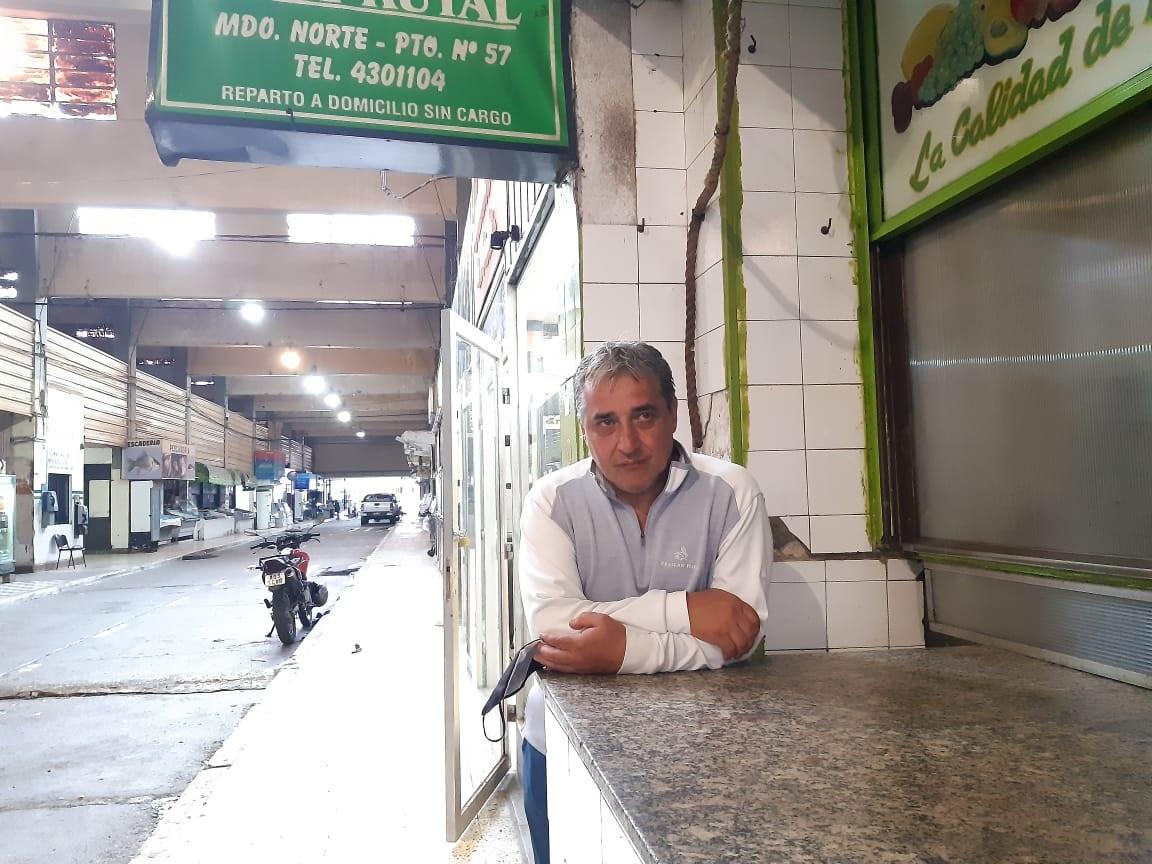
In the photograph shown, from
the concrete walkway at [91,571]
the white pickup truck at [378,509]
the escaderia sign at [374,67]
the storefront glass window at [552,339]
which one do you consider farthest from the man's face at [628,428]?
the white pickup truck at [378,509]

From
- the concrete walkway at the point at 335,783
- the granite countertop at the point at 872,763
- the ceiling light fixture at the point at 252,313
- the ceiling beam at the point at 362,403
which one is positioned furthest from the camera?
the ceiling beam at the point at 362,403

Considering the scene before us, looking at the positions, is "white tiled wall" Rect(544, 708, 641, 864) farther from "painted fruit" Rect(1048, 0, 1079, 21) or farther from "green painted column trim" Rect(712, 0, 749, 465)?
"painted fruit" Rect(1048, 0, 1079, 21)

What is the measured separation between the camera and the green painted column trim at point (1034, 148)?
1.63m

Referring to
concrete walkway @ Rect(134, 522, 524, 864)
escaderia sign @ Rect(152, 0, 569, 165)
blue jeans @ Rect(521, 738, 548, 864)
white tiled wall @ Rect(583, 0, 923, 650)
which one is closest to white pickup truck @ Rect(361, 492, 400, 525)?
concrete walkway @ Rect(134, 522, 524, 864)

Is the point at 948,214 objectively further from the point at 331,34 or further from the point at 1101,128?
the point at 331,34

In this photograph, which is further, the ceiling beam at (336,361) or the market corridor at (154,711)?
the ceiling beam at (336,361)

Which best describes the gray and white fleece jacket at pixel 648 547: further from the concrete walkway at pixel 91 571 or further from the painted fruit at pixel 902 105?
the concrete walkway at pixel 91 571

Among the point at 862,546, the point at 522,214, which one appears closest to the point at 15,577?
the point at 522,214

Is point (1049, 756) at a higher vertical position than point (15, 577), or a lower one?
higher

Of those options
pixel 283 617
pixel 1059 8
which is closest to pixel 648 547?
pixel 1059 8

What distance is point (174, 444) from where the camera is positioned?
19219 millimetres

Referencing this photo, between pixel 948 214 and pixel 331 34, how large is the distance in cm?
224

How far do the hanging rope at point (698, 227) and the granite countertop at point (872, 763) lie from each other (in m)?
1.12

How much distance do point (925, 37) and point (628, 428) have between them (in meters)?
1.65
